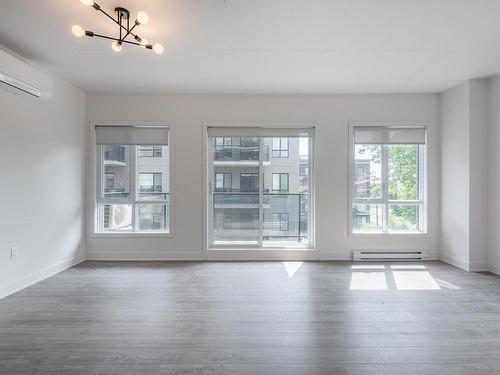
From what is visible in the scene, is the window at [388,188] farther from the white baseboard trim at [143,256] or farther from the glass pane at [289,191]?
the white baseboard trim at [143,256]

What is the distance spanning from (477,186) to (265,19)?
3.63 metres

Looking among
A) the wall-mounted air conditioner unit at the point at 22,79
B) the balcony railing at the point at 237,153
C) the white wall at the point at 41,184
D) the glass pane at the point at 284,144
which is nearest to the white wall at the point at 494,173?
the glass pane at the point at 284,144

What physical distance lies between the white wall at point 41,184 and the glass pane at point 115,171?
0.29 m

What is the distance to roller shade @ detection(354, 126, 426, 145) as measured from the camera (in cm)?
463

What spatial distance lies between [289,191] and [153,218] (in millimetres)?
2215

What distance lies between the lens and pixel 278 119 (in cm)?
461

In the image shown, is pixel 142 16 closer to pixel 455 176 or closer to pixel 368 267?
pixel 368 267

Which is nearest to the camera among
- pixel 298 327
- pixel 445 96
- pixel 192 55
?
pixel 298 327

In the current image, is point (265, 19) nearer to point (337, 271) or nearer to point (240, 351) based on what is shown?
point (240, 351)

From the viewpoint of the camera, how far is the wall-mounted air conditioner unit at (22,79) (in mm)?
2861

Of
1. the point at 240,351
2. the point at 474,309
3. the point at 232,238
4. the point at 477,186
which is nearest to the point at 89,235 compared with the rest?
the point at 232,238

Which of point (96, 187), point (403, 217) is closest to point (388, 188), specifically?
point (403, 217)

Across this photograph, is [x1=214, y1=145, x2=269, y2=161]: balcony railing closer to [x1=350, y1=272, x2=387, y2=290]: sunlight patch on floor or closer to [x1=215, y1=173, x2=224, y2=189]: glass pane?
[x1=215, y1=173, x2=224, y2=189]: glass pane

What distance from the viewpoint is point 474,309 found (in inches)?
111
